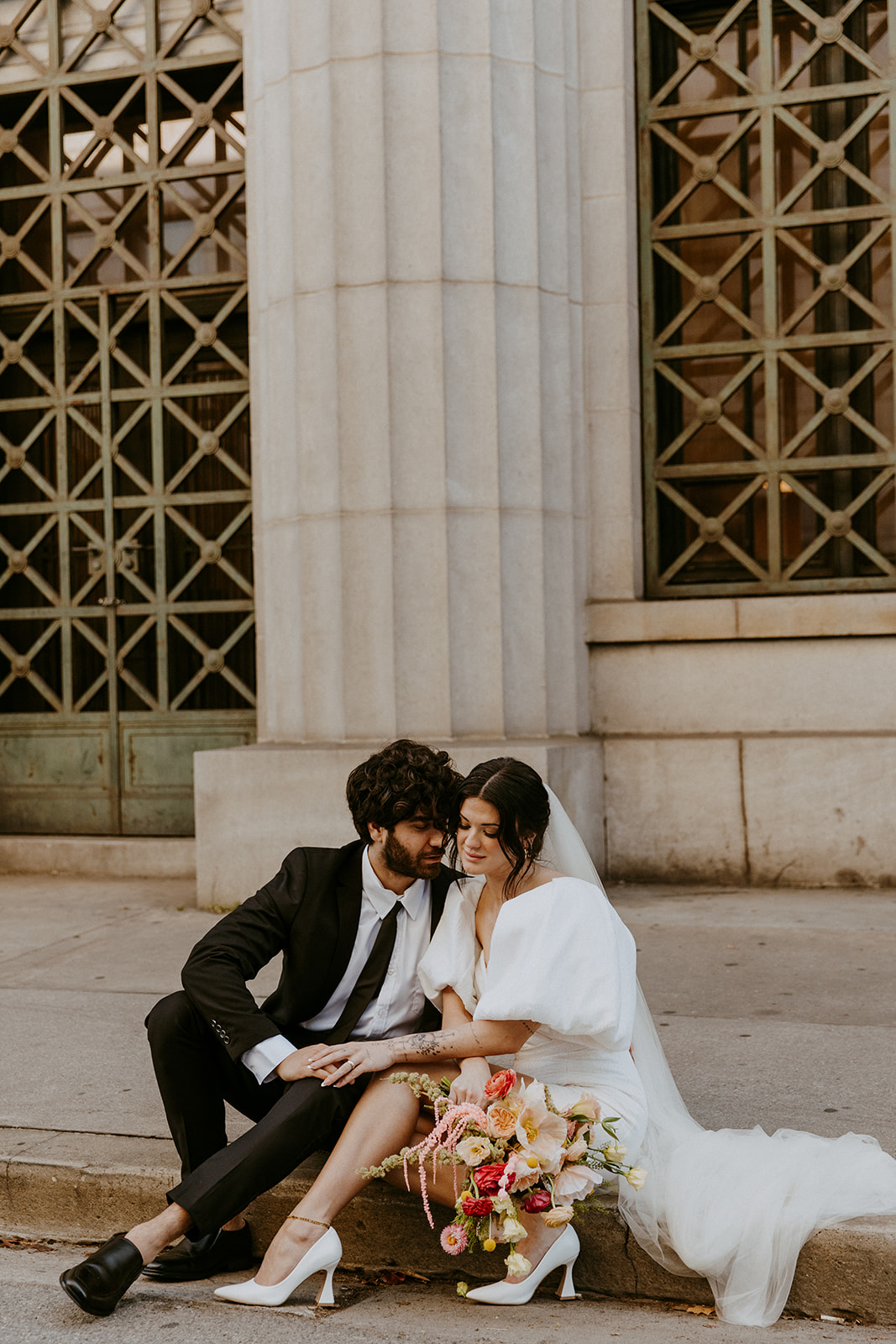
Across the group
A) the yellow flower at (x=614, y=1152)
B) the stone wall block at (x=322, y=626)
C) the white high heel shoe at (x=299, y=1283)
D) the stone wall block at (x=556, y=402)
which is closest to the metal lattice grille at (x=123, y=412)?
the stone wall block at (x=322, y=626)

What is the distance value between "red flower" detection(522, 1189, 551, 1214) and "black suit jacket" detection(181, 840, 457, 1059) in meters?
0.87

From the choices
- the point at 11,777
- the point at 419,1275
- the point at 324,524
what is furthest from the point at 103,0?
the point at 419,1275

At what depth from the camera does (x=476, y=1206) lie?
10.6 ft

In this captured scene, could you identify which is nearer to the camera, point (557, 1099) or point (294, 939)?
point (557, 1099)

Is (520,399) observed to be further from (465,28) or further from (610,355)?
(465,28)

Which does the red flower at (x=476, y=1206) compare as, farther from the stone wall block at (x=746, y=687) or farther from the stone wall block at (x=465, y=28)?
the stone wall block at (x=465, y=28)

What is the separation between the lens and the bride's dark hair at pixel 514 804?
3578mm

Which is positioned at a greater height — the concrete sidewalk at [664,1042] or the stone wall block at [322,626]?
the stone wall block at [322,626]

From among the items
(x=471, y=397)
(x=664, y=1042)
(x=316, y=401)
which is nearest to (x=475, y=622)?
(x=471, y=397)

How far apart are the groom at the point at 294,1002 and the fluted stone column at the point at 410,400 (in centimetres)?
353

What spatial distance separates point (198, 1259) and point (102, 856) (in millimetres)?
5482

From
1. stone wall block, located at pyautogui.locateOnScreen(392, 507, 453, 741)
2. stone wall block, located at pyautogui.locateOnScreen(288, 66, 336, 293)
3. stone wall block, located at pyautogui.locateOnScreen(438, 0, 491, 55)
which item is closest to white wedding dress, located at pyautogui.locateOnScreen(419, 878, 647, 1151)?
stone wall block, located at pyautogui.locateOnScreen(392, 507, 453, 741)

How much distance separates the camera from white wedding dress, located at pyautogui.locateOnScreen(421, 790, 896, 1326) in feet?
11.0

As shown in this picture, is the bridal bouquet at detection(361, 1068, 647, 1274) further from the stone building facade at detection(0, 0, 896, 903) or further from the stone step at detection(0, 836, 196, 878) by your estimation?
the stone step at detection(0, 836, 196, 878)
